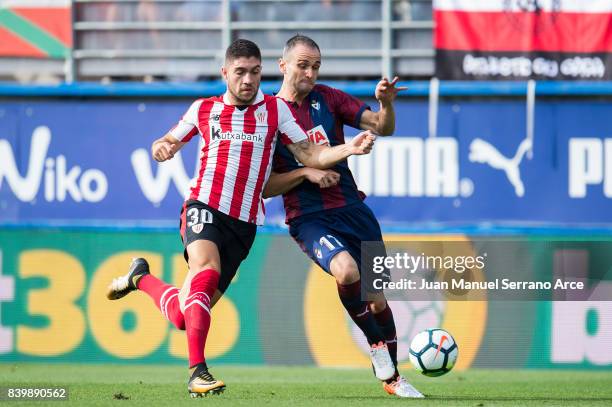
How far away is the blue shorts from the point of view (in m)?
7.96

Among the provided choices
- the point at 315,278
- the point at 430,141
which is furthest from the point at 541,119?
the point at 315,278

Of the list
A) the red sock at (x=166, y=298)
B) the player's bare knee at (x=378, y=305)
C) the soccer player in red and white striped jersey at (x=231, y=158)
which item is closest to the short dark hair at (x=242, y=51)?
the soccer player in red and white striped jersey at (x=231, y=158)

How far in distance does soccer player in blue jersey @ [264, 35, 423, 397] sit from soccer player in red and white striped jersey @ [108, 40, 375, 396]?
0.18m

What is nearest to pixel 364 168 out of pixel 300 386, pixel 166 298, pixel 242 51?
pixel 300 386

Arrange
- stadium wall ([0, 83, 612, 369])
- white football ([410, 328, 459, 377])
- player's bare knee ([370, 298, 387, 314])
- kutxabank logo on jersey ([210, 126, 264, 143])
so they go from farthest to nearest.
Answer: stadium wall ([0, 83, 612, 369]) < player's bare knee ([370, 298, 387, 314]) < white football ([410, 328, 459, 377]) < kutxabank logo on jersey ([210, 126, 264, 143])

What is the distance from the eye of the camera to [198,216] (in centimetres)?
779

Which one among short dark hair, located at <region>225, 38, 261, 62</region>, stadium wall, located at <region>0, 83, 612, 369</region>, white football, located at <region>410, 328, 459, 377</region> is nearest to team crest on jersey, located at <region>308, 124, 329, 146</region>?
short dark hair, located at <region>225, 38, 261, 62</region>

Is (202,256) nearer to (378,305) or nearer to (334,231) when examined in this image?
(334,231)

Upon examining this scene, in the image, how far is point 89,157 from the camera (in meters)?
13.1

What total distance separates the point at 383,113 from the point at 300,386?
2.33m

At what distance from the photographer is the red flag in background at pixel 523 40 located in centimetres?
1304

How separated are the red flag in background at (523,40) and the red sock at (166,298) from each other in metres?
5.67

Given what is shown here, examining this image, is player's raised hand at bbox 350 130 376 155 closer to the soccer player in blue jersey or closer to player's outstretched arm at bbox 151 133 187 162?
the soccer player in blue jersey

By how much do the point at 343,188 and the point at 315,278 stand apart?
3053 mm
